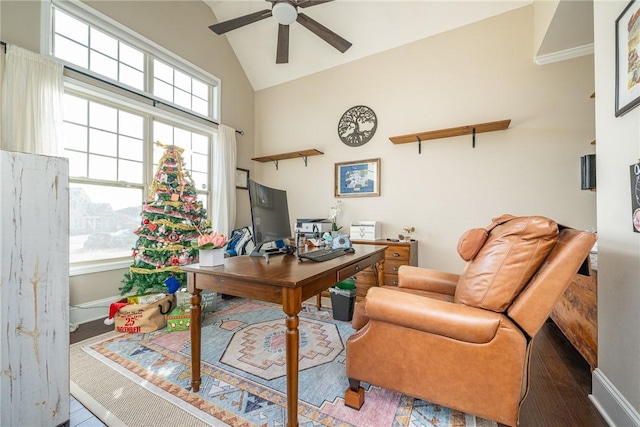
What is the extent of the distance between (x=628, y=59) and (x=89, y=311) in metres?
4.33

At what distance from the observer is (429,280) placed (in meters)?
1.86

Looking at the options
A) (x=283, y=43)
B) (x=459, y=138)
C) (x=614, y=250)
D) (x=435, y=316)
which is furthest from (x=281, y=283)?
(x=459, y=138)

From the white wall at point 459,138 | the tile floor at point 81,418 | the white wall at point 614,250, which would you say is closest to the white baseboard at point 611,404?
the white wall at point 614,250

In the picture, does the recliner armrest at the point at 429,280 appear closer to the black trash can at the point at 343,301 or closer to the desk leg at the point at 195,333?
the black trash can at the point at 343,301

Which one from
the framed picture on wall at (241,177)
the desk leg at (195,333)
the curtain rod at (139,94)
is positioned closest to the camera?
the desk leg at (195,333)

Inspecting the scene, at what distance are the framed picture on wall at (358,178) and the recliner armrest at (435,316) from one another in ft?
8.32

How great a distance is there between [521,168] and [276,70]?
3726mm

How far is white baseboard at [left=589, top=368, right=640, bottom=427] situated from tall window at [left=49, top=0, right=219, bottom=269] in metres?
3.97

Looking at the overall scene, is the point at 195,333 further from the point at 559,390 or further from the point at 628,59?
the point at 628,59

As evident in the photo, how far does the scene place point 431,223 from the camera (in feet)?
10.8

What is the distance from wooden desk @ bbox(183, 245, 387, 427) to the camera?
117cm

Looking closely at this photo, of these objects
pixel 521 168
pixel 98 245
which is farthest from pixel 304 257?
pixel 521 168

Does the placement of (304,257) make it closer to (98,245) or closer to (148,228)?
(148,228)

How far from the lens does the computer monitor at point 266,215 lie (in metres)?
1.67
